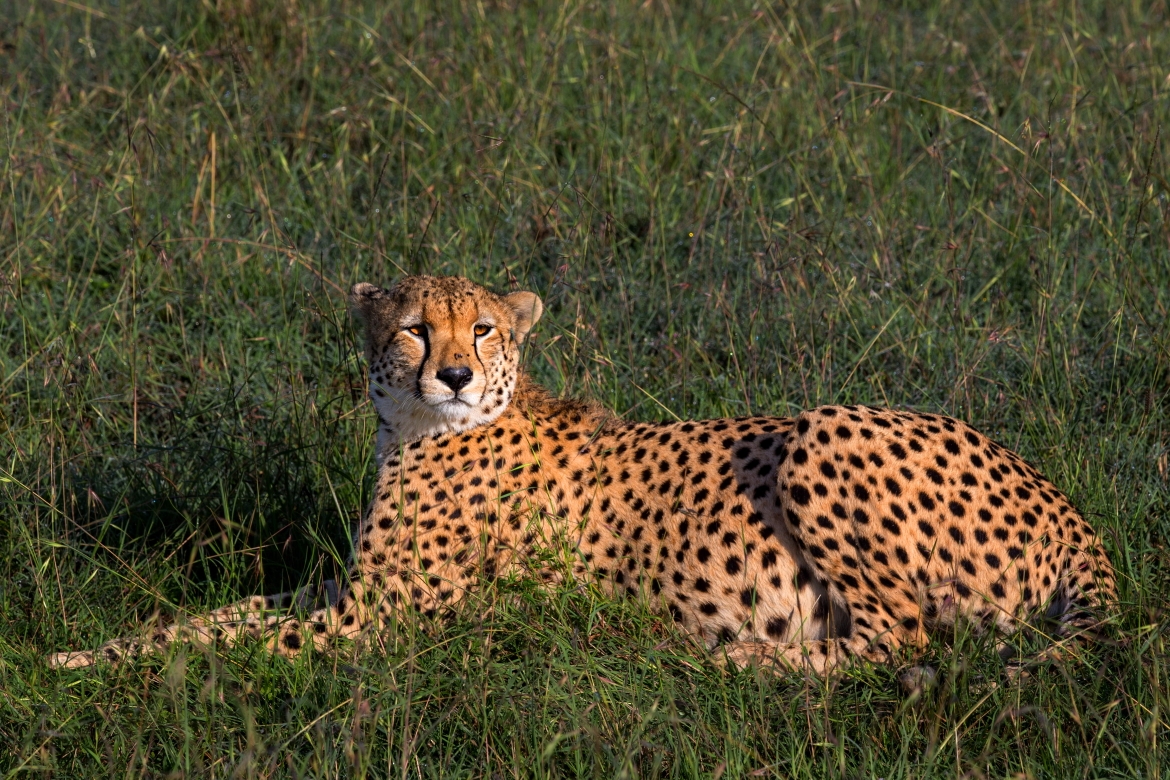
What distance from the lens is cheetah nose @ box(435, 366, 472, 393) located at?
3.88m

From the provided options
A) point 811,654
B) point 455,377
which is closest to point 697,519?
point 811,654

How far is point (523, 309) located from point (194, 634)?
1355 mm

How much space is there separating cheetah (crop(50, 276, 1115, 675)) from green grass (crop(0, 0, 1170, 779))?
6.4 inches

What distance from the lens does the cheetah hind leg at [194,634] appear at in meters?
3.51

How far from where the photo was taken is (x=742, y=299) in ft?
17.8

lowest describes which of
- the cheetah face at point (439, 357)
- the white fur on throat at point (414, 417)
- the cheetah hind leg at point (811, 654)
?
the cheetah hind leg at point (811, 654)

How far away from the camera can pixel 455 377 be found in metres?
3.88

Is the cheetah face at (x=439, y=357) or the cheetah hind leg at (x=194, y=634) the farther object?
the cheetah face at (x=439, y=357)

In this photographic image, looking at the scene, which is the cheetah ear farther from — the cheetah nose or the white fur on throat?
the cheetah nose

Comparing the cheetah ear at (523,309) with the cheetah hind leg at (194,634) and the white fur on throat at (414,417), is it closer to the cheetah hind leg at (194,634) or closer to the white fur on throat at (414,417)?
the white fur on throat at (414,417)

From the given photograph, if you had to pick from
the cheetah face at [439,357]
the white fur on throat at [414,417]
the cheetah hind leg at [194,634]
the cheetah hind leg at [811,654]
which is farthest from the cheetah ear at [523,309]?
the cheetah hind leg at [811,654]

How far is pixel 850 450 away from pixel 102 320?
2915 mm

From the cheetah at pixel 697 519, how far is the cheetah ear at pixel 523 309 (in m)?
0.02

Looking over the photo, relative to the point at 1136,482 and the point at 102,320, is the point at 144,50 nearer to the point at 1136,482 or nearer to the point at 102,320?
the point at 102,320
